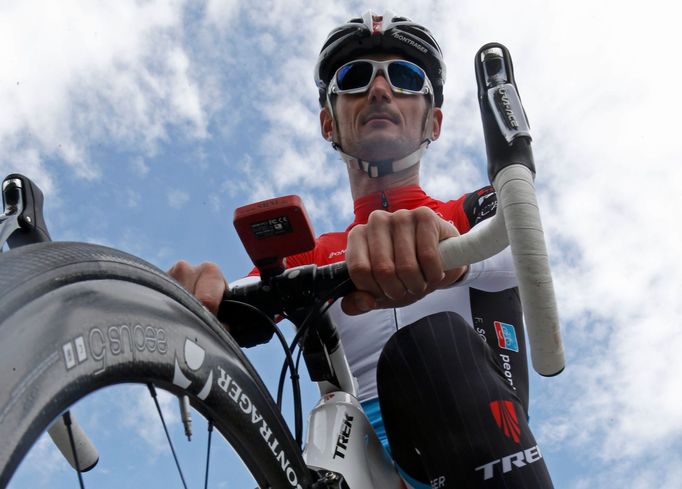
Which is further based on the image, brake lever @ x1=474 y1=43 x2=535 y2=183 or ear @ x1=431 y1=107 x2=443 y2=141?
ear @ x1=431 y1=107 x2=443 y2=141

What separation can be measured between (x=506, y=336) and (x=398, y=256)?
45.6 inches

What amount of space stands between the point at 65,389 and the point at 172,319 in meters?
0.24

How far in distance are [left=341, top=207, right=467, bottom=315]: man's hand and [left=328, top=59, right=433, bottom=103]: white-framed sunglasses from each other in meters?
1.77

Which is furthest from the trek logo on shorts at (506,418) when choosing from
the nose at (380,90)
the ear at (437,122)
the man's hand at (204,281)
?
the ear at (437,122)

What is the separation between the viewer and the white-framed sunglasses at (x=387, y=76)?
9.61 ft

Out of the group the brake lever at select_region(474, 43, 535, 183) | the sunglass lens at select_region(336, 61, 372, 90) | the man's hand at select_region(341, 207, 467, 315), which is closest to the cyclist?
the man's hand at select_region(341, 207, 467, 315)

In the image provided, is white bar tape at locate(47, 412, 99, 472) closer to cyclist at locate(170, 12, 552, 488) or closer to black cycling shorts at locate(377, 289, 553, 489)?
cyclist at locate(170, 12, 552, 488)

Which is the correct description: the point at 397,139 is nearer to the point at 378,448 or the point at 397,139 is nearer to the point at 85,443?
the point at 378,448

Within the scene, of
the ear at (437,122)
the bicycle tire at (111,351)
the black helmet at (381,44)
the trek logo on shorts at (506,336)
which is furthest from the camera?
the ear at (437,122)

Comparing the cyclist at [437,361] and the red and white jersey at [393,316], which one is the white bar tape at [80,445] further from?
the red and white jersey at [393,316]

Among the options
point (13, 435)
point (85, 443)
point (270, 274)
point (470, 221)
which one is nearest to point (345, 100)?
point (470, 221)

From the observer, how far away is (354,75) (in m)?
2.99

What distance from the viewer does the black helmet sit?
3.04 metres

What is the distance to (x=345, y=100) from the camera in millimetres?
3018
